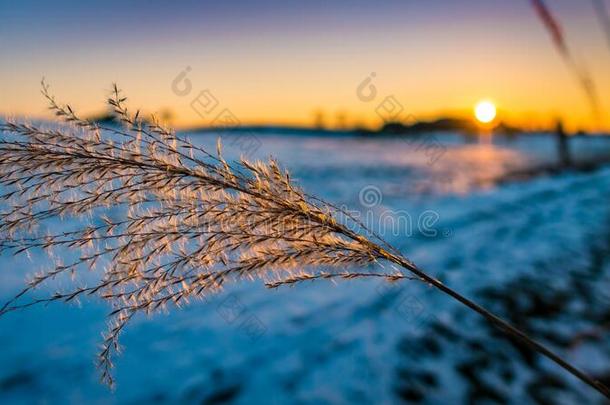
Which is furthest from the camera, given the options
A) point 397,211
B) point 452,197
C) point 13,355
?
point 452,197

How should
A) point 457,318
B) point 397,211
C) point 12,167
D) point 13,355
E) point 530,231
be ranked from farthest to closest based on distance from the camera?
point 397,211 → point 530,231 → point 457,318 → point 13,355 → point 12,167

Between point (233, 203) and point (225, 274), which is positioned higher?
point (233, 203)

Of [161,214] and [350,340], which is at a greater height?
[161,214]

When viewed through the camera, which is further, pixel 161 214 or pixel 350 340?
pixel 350 340

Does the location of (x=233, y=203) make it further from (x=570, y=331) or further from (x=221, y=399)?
(x=570, y=331)

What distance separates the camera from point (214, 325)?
5219 millimetres

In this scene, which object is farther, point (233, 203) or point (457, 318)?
point (457, 318)

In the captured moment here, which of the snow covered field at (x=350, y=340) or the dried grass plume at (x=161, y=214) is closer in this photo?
the dried grass plume at (x=161, y=214)

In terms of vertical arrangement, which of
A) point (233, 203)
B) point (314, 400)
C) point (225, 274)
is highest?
point (233, 203)

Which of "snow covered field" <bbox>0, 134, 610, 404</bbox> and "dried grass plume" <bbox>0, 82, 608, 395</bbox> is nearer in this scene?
"dried grass plume" <bbox>0, 82, 608, 395</bbox>

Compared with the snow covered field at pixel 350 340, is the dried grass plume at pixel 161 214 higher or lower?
higher

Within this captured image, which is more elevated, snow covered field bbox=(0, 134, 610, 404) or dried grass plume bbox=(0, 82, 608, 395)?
dried grass plume bbox=(0, 82, 608, 395)

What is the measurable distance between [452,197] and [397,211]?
2.84 metres

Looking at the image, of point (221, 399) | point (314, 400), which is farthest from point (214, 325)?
point (314, 400)
